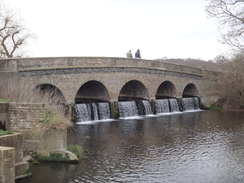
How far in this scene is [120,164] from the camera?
942 cm

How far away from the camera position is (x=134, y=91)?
25.9m

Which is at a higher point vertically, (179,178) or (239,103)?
(239,103)

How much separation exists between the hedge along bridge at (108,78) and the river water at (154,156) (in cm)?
422

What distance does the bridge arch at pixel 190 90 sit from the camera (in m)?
28.7

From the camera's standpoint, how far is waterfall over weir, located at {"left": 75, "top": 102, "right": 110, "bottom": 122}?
1897 cm

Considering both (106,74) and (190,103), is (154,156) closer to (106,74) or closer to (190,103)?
(106,74)

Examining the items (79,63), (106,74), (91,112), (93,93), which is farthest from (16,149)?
(93,93)

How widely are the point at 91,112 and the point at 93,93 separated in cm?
425

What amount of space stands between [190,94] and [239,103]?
201 inches

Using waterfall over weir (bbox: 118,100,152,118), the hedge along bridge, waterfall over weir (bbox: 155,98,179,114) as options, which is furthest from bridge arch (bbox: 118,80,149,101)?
waterfall over weir (bbox: 118,100,152,118)

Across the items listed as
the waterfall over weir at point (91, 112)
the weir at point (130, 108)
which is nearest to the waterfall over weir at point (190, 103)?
the weir at point (130, 108)

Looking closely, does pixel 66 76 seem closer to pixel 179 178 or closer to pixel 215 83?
pixel 179 178

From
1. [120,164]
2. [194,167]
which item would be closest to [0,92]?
[120,164]

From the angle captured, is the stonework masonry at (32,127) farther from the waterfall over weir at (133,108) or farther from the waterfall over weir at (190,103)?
the waterfall over weir at (190,103)
